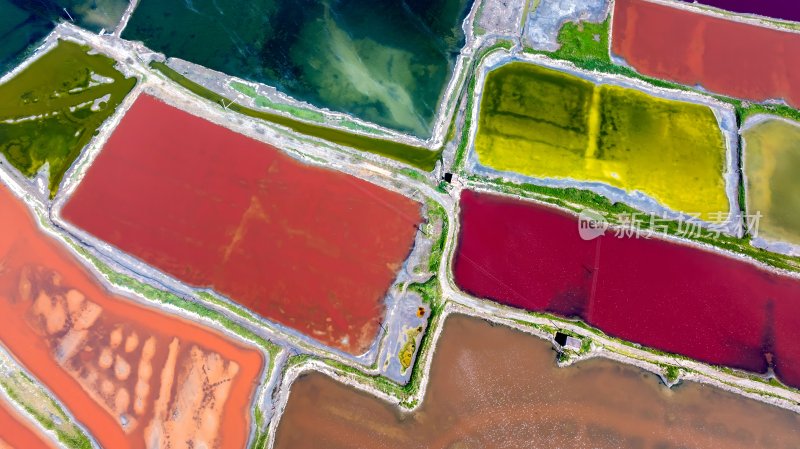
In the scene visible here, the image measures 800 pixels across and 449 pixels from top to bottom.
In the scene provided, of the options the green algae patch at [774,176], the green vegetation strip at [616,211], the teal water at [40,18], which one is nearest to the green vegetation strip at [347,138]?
the green vegetation strip at [616,211]

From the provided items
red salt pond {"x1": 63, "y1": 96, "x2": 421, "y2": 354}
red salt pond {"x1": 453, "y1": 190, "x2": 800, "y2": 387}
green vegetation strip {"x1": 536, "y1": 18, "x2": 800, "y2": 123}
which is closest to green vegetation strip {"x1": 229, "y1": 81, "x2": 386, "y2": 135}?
red salt pond {"x1": 63, "y1": 96, "x2": 421, "y2": 354}

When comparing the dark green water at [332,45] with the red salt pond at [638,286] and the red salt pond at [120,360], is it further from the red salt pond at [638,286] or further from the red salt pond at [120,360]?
the red salt pond at [120,360]

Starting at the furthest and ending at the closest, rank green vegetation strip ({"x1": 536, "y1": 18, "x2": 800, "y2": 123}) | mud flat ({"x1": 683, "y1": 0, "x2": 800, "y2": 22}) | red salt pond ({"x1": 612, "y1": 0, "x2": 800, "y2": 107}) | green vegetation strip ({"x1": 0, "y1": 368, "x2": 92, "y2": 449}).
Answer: mud flat ({"x1": 683, "y1": 0, "x2": 800, "y2": 22})
red salt pond ({"x1": 612, "y1": 0, "x2": 800, "y2": 107})
green vegetation strip ({"x1": 536, "y1": 18, "x2": 800, "y2": 123})
green vegetation strip ({"x1": 0, "y1": 368, "x2": 92, "y2": 449})

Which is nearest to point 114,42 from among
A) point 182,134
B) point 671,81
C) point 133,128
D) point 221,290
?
point 133,128

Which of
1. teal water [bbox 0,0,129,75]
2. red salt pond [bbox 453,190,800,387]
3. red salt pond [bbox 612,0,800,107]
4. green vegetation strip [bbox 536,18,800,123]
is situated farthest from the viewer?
teal water [bbox 0,0,129,75]

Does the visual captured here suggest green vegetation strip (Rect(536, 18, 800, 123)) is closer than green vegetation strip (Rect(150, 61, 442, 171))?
No

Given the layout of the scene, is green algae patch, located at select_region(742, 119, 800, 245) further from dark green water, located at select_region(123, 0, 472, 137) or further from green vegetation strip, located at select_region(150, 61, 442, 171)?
dark green water, located at select_region(123, 0, 472, 137)

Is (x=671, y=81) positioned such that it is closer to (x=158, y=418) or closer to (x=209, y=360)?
(x=209, y=360)
